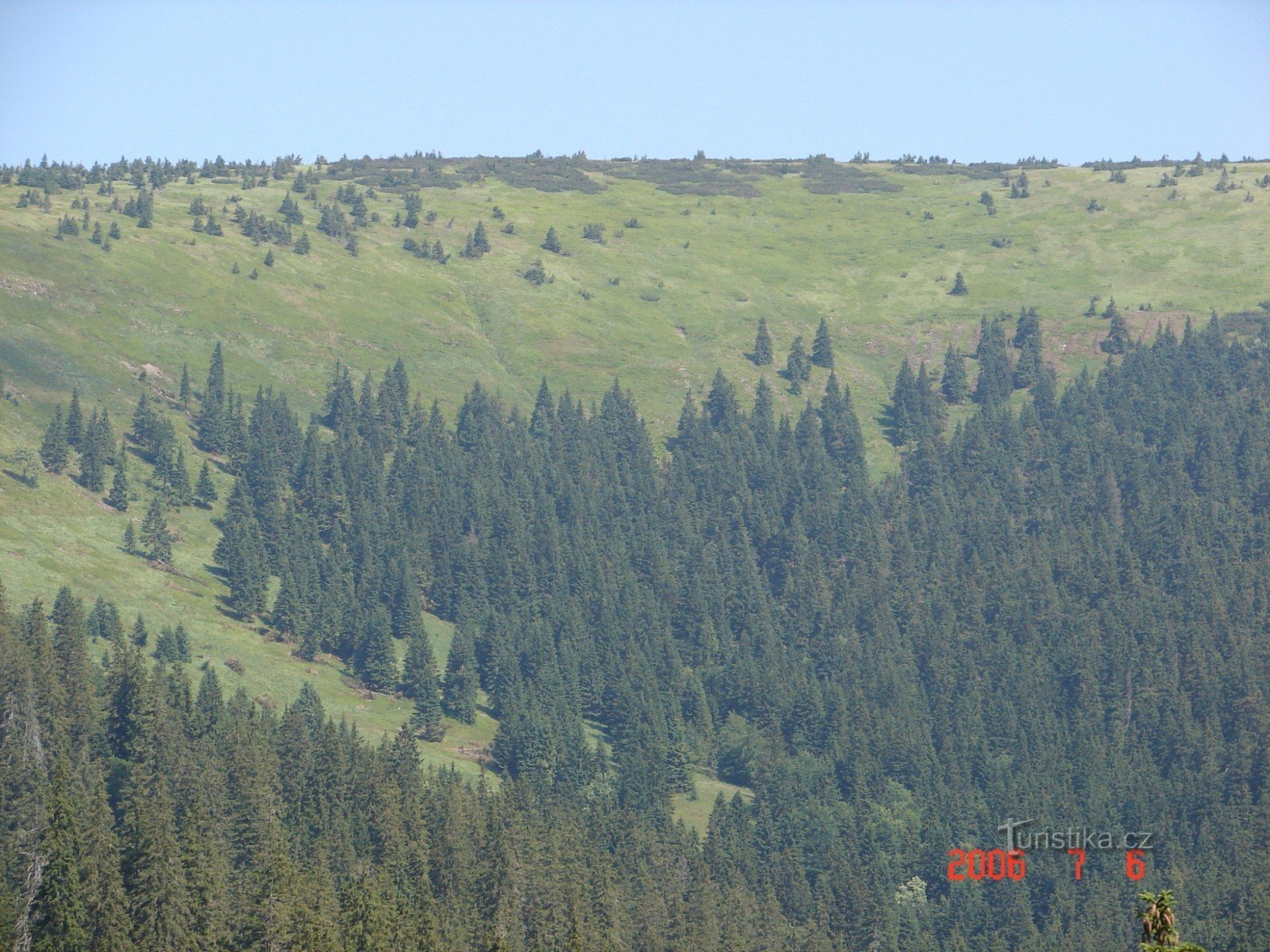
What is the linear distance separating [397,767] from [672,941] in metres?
32.6

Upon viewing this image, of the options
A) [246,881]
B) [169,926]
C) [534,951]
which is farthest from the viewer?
[534,951]

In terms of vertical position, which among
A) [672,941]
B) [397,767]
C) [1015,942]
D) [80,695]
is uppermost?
[80,695]

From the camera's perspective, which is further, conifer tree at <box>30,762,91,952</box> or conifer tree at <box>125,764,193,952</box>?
conifer tree at <box>125,764,193,952</box>

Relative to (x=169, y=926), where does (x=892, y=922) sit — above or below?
below

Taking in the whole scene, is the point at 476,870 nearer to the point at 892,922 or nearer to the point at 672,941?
the point at 672,941

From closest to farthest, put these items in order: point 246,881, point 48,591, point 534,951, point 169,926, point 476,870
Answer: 1. point 169,926
2. point 246,881
3. point 534,951
4. point 476,870
5. point 48,591

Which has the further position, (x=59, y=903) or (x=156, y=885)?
(x=156, y=885)

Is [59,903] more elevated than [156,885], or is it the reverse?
[59,903]

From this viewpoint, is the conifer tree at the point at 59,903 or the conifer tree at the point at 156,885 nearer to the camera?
the conifer tree at the point at 59,903

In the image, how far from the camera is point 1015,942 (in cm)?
18850

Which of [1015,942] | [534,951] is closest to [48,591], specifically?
[534,951]

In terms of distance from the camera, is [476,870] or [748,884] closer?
[476,870]

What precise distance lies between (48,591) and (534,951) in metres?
78.9

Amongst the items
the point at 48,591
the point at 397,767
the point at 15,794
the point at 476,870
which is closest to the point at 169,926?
the point at 15,794
